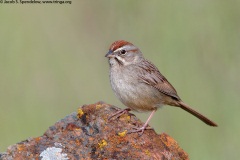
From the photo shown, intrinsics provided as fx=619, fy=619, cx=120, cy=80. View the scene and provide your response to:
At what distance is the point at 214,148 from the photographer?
6762mm

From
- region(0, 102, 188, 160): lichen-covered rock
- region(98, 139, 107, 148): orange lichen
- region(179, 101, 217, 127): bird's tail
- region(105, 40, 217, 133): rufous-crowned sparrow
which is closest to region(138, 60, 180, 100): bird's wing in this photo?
region(105, 40, 217, 133): rufous-crowned sparrow

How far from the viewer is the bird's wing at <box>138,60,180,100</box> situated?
21.4ft

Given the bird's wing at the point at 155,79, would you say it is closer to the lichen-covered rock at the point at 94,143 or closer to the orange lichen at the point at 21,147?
the lichen-covered rock at the point at 94,143

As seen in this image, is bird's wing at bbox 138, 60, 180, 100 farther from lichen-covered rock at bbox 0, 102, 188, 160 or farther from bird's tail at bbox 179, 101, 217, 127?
lichen-covered rock at bbox 0, 102, 188, 160

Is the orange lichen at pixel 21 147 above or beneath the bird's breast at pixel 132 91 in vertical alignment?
beneath

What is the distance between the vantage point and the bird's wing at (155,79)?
21.4ft

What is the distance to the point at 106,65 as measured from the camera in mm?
8305

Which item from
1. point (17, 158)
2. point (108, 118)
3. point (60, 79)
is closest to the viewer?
point (17, 158)

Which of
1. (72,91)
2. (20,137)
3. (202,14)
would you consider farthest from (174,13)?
(20,137)

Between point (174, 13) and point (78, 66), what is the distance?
1474 millimetres

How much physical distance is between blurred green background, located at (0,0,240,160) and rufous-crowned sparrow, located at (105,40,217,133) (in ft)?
1.23

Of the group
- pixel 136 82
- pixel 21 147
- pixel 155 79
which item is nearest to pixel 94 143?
pixel 21 147

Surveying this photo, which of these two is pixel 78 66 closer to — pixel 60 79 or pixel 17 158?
pixel 60 79

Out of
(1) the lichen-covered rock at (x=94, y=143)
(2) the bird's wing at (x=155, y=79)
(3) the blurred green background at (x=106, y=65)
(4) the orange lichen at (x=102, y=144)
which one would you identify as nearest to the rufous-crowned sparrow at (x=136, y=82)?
(2) the bird's wing at (x=155, y=79)
